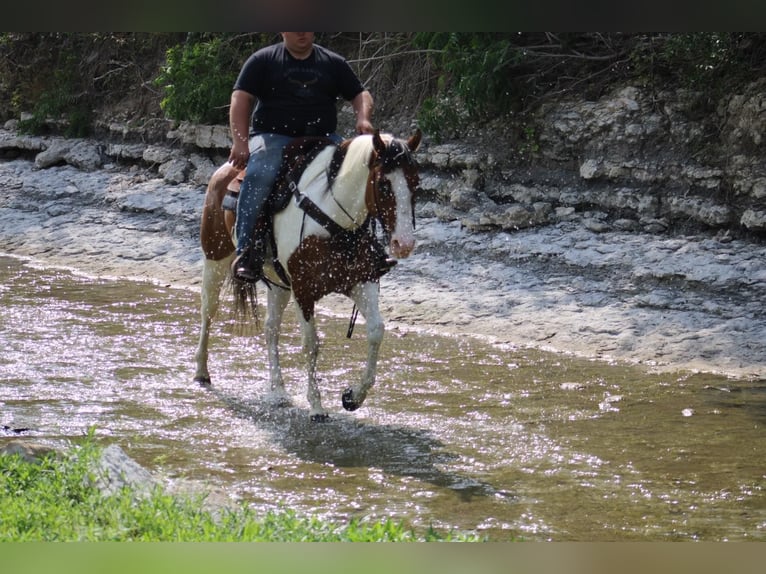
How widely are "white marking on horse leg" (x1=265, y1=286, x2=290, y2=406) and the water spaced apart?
11cm

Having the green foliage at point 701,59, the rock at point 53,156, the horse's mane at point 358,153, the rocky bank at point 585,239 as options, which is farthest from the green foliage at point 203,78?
the horse's mane at point 358,153

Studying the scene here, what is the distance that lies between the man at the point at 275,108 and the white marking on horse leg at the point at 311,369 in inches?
18.3

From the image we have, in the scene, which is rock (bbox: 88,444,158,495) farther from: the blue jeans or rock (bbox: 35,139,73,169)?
rock (bbox: 35,139,73,169)

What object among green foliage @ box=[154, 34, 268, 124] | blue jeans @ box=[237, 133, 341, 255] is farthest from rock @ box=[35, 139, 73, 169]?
blue jeans @ box=[237, 133, 341, 255]

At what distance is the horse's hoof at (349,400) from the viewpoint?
6.16 m

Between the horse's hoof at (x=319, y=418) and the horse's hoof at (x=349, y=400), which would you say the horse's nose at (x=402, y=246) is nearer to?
the horse's hoof at (x=349, y=400)

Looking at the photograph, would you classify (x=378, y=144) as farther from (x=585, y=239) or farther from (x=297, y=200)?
(x=585, y=239)

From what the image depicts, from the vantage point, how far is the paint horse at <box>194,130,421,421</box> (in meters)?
5.24

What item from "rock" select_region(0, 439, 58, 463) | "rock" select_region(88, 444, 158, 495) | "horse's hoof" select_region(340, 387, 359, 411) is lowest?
"horse's hoof" select_region(340, 387, 359, 411)

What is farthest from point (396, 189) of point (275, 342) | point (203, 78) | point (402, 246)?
point (203, 78)

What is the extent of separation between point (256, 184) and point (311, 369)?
48.2 inches

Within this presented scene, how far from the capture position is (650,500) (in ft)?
15.6

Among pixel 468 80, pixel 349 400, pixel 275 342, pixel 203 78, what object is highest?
pixel 468 80

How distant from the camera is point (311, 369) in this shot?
634 cm
